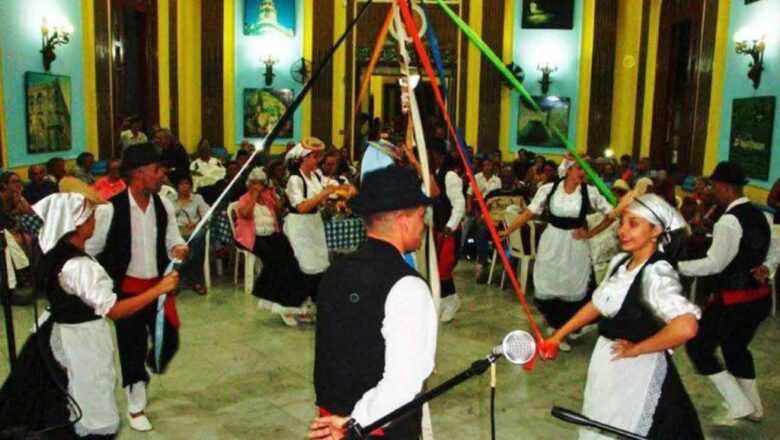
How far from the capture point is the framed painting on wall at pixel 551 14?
1405 cm

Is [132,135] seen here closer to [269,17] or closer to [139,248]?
[269,17]

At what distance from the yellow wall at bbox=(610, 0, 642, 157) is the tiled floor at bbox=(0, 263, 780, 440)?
723cm

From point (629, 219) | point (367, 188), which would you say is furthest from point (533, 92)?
point (367, 188)

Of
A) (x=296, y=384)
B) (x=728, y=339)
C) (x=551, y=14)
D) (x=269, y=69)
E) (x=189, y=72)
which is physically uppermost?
(x=551, y=14)

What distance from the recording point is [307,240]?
6.24 meters

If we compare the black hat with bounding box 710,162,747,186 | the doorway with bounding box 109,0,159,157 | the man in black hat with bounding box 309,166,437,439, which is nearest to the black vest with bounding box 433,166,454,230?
the black hat with bounding box 710,162,747,186

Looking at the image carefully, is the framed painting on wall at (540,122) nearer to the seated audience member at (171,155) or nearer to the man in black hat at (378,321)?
the seated audience member at (171,155)

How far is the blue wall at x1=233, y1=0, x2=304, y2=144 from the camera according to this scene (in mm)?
14570

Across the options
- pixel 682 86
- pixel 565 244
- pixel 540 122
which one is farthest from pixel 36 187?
pixel 540 122

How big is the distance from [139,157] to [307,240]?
2499mm

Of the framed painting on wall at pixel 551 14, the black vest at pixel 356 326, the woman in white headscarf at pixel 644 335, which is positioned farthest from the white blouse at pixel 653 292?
the framed painting on wall at pixel 551 14

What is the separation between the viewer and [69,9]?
9766 mm

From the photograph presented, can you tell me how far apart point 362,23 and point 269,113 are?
8.60 feet

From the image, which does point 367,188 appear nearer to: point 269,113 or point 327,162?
point 327,162
